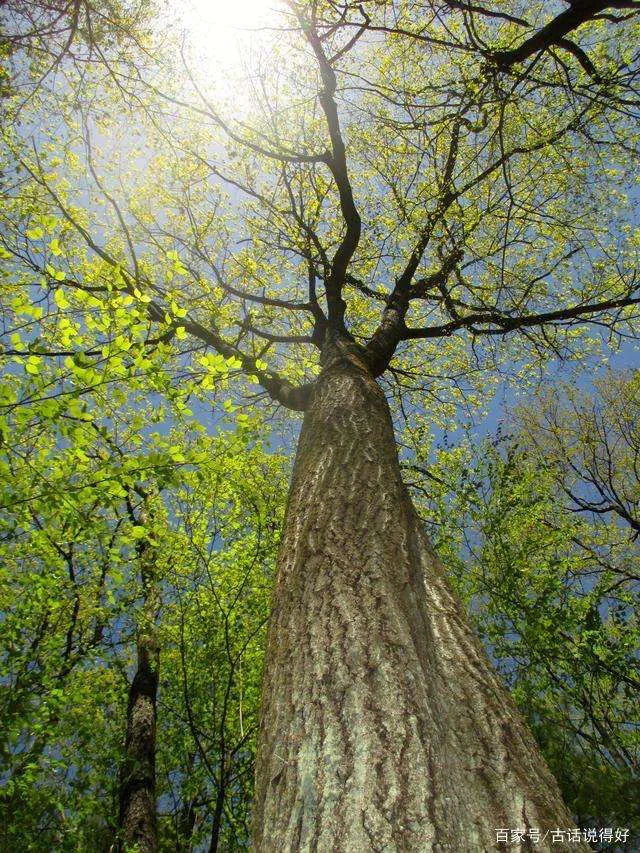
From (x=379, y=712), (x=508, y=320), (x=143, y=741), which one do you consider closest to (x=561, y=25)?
(x=508, y=320)

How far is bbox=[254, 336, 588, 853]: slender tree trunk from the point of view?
1.29m

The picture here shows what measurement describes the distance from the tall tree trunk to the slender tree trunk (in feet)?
12.5

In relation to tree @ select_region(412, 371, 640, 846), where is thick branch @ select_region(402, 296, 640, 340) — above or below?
above

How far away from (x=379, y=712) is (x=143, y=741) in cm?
659

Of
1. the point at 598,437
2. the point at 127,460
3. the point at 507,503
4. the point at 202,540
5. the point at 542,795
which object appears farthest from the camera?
the point at 598,437

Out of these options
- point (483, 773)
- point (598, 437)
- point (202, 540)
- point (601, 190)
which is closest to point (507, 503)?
point (202, 540)

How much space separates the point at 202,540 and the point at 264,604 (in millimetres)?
1290

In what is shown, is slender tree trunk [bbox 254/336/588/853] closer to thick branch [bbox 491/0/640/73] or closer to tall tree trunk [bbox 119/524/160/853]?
tall tree trunk [bbox 119/524/160/853]

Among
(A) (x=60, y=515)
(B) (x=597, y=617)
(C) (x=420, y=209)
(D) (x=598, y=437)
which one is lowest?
(B) (x=597, y=617)

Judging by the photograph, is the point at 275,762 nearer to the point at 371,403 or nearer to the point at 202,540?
the point at 371,403

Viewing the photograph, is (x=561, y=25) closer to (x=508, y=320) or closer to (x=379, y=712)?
(x=508, y=320)

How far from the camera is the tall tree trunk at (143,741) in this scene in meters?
5.58

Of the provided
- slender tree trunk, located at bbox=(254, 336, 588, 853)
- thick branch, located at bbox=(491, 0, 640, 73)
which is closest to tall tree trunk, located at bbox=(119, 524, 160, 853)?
slender tree trunk, located at bbox=(254, 336, 588, 853)

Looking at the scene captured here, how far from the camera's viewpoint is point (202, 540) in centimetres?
576
